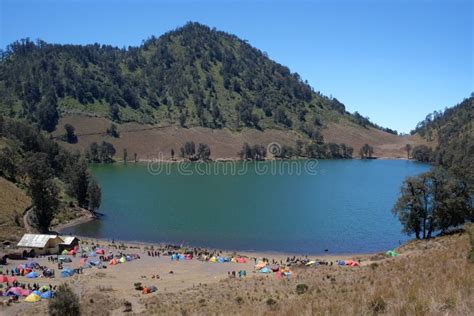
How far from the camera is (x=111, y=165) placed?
622 feet

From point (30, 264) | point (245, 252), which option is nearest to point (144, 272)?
point (30, 264)

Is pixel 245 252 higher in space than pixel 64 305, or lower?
lower

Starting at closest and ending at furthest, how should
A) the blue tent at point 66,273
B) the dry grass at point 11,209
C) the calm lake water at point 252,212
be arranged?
1. the blue tent at point 66,273
2. the dry grass at point 11,209
3. the calm lake water at point 252,212

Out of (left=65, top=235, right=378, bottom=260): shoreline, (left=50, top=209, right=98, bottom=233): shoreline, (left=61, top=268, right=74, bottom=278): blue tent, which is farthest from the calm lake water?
(left=61, top=268, right=74, bottom=278): blue tent

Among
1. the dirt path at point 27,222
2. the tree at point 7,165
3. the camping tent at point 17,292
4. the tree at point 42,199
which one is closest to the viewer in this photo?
the camping tent at point 17,292

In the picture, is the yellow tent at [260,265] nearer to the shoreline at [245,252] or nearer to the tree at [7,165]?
the shoreline at [245,252]

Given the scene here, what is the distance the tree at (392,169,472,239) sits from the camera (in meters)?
54.4

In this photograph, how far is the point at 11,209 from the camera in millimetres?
66688

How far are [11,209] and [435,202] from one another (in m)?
58.8

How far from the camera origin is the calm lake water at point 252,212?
67.4 meters

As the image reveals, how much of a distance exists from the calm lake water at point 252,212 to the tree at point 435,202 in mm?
8472

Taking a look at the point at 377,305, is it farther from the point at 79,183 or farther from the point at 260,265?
the point at 79,183

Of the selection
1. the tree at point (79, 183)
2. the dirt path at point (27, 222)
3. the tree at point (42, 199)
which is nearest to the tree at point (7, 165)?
the tree at point (79, 183)

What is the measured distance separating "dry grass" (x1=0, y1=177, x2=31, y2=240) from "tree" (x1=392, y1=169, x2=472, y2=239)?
50.1 metres
